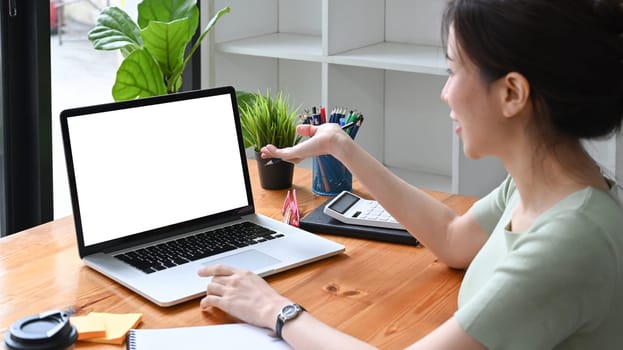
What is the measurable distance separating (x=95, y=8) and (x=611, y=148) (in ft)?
6.17

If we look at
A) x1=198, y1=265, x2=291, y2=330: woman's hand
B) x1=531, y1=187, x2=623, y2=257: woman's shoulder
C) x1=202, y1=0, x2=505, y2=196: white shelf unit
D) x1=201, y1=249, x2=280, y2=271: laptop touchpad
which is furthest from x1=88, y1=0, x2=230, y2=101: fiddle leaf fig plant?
x1=531, y1=187, x2=623, y2=257: woman's shoulder

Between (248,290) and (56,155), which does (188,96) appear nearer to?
(248,290)

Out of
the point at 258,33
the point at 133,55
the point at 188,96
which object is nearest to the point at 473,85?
the point at 188,96

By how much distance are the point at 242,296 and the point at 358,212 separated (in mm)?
466

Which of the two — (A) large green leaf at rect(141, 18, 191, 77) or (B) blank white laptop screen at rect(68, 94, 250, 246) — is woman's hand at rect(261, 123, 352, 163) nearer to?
(B) blank white laptop screen at rect(68, 94, 250, 246)

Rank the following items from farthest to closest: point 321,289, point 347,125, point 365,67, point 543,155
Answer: point 365,67 → point 347,125 → point 321,289 → point 543,155

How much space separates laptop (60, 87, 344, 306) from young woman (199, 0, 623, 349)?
0.36 meters

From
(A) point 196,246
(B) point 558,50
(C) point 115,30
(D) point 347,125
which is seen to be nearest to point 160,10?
(C) point 115,30

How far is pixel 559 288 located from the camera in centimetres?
107

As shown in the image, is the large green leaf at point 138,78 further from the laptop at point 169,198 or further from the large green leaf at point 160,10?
the laptop at point 169,198

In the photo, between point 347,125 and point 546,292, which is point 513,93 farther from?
point 347,125

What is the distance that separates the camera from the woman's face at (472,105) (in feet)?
3.84

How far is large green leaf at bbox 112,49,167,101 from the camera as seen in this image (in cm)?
203

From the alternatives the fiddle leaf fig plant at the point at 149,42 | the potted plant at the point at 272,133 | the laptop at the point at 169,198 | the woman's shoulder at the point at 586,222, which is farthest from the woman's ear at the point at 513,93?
the fiddle leaf fig plant at the point at 149,42
